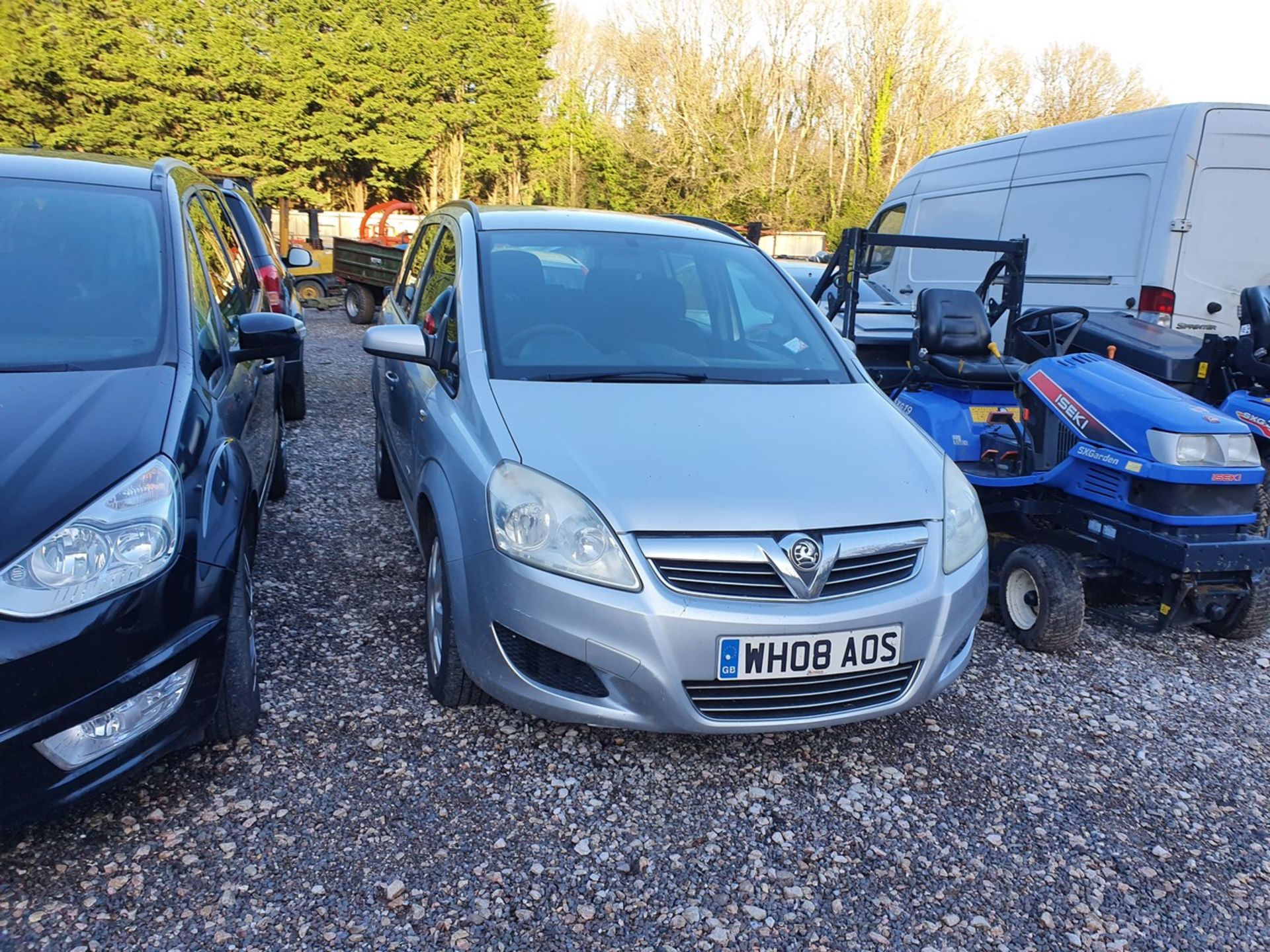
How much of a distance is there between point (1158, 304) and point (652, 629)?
5.93m

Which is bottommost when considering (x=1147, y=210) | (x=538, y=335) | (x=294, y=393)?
(x=294, y=393)

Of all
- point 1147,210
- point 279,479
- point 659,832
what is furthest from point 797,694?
point 1147,210

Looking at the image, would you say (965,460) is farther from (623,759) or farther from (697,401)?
(623,759)

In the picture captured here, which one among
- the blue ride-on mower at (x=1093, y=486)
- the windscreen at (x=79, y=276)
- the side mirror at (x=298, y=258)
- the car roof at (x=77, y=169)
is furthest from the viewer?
the side mirror at (x=298, y=258)

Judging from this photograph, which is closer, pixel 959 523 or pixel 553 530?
pixel 553 530

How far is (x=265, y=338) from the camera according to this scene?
3.38 metres

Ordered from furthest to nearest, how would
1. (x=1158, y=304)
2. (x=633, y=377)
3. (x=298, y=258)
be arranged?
1. (x=298, y=258)
2. (x=1158, y=304)
3. (x=633, y=377)

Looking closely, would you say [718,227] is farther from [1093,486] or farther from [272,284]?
[272,284]

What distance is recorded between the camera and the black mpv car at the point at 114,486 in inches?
79.3

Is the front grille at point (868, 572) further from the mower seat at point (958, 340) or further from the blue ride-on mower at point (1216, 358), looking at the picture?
the blue ride-on mower at point (1216, 358)

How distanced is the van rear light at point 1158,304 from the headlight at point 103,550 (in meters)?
6.59

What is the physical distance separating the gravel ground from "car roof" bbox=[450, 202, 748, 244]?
5.95 feet

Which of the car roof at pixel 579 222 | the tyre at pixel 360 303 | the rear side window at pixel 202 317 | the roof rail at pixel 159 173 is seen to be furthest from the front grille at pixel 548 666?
the tyre at pixel 360 303

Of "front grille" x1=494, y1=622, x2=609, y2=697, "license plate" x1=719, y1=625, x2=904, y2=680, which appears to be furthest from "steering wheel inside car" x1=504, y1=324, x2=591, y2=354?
"license plate" x1=719, y1=625, x2=904, y2=680
